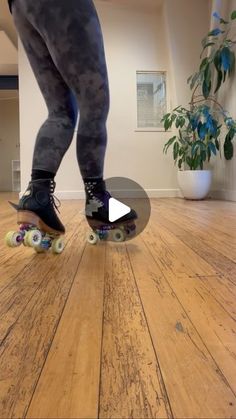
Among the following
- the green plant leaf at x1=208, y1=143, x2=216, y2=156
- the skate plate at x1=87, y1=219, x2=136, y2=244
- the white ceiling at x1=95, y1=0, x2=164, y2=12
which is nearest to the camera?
the skate plate at x1=87, y1=219, x2=136, y2=244

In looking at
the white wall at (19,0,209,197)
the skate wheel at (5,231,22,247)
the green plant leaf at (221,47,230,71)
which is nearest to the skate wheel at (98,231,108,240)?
the skate wheel at (5,231,22,247)

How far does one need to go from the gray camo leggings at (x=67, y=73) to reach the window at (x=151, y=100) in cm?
327

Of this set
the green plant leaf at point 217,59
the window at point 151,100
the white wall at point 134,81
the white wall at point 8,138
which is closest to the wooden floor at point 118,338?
the green plant leaf at point 217,59

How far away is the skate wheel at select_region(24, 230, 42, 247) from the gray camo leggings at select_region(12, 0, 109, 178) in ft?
0.66

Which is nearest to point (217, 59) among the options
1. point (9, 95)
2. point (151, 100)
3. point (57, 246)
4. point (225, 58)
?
point (225, 58)

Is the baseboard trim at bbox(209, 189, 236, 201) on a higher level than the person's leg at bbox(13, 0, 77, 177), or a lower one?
lower

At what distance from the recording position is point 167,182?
4398 millimetres

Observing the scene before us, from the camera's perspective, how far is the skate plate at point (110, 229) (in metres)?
1.21

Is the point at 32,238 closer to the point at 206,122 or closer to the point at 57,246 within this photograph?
the point at 57,246

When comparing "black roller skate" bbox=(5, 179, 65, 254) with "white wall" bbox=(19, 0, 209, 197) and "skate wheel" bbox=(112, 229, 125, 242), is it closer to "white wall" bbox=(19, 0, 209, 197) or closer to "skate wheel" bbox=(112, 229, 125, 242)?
"skate wheel" bbox=(112, 229, 125, 242)

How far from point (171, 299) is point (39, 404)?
350 mm

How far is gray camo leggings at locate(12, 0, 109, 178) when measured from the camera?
99 centimetres

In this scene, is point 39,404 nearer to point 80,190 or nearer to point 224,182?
point 224,182

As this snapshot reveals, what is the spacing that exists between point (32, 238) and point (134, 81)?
3.66m
